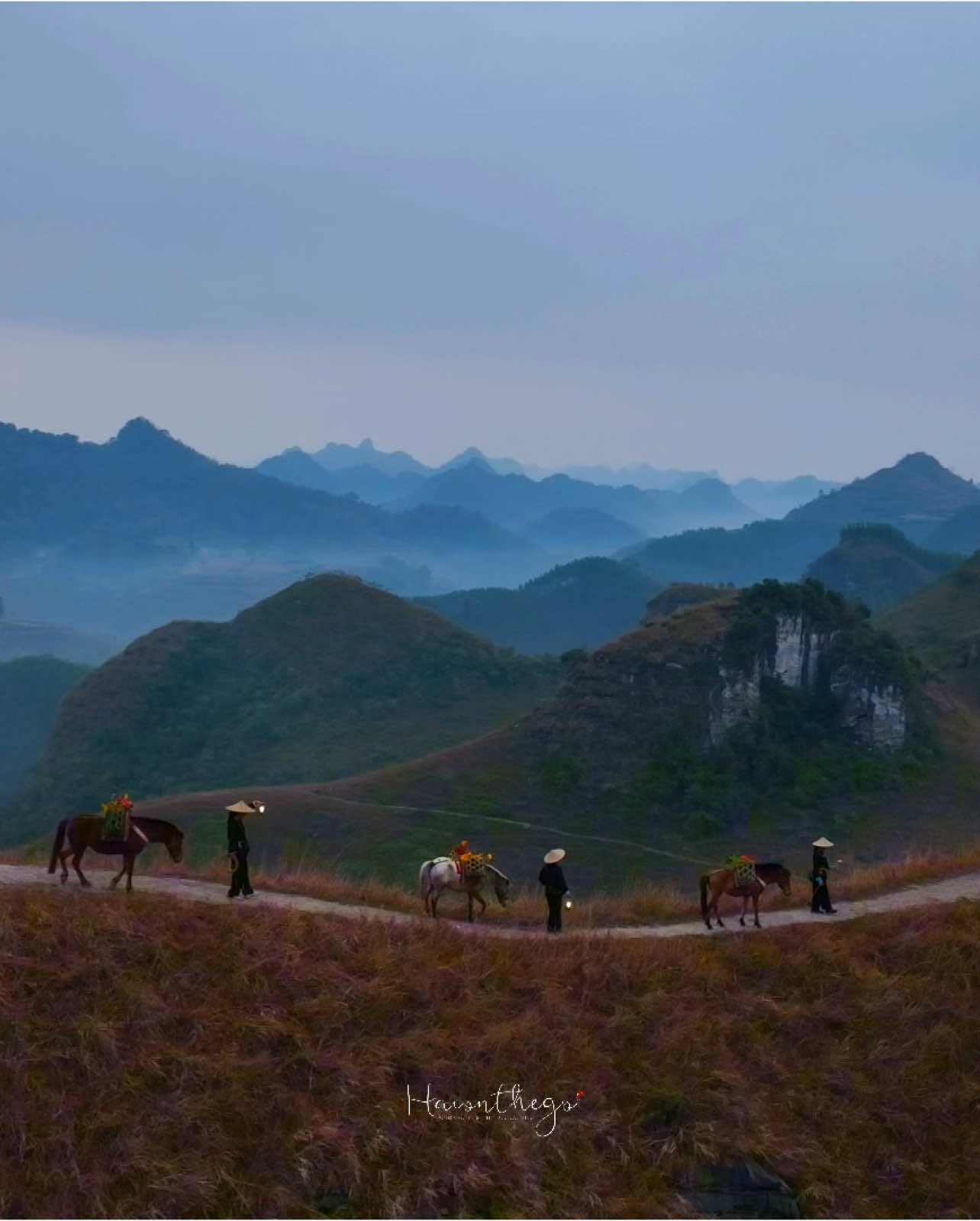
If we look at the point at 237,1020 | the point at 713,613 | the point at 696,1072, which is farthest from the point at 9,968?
the point at 713,613

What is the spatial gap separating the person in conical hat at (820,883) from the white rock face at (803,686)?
52.7 meters

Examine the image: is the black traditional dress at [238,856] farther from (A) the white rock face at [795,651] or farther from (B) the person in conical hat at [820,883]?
(A) the white rock face at [795,651]

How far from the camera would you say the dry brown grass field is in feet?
40.4

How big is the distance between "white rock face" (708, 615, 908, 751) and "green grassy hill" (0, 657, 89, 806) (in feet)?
314

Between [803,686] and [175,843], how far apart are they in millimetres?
64568

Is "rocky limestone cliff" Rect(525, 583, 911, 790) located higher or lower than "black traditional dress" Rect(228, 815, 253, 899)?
higher

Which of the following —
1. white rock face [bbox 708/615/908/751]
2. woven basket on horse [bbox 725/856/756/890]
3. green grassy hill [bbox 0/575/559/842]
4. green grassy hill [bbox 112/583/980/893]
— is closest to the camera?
woven basket on horse [bbox 725/856/756/890]

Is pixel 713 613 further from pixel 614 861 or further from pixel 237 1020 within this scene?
pixel 237 1020

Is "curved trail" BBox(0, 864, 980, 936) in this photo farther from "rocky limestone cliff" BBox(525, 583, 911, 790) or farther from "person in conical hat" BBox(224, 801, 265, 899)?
"rocky limestone cliff" BBox(525, 583, 911, 790)

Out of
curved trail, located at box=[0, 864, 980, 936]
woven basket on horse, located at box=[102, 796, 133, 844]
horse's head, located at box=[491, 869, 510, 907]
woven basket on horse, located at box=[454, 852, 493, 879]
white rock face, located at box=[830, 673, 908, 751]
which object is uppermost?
white rock face, located at box=[830, 673, 908, 751]

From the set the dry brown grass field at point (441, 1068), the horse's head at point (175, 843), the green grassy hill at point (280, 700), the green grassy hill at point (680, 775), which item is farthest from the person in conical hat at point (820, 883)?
the green grassy hill at point (280, 700)

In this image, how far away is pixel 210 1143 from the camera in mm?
12383

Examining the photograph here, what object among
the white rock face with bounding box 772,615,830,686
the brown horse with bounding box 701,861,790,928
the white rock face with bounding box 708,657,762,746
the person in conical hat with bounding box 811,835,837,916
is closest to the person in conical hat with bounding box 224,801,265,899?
the brown horse with bounding box 701,861,790,928

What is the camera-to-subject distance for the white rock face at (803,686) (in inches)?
2832
